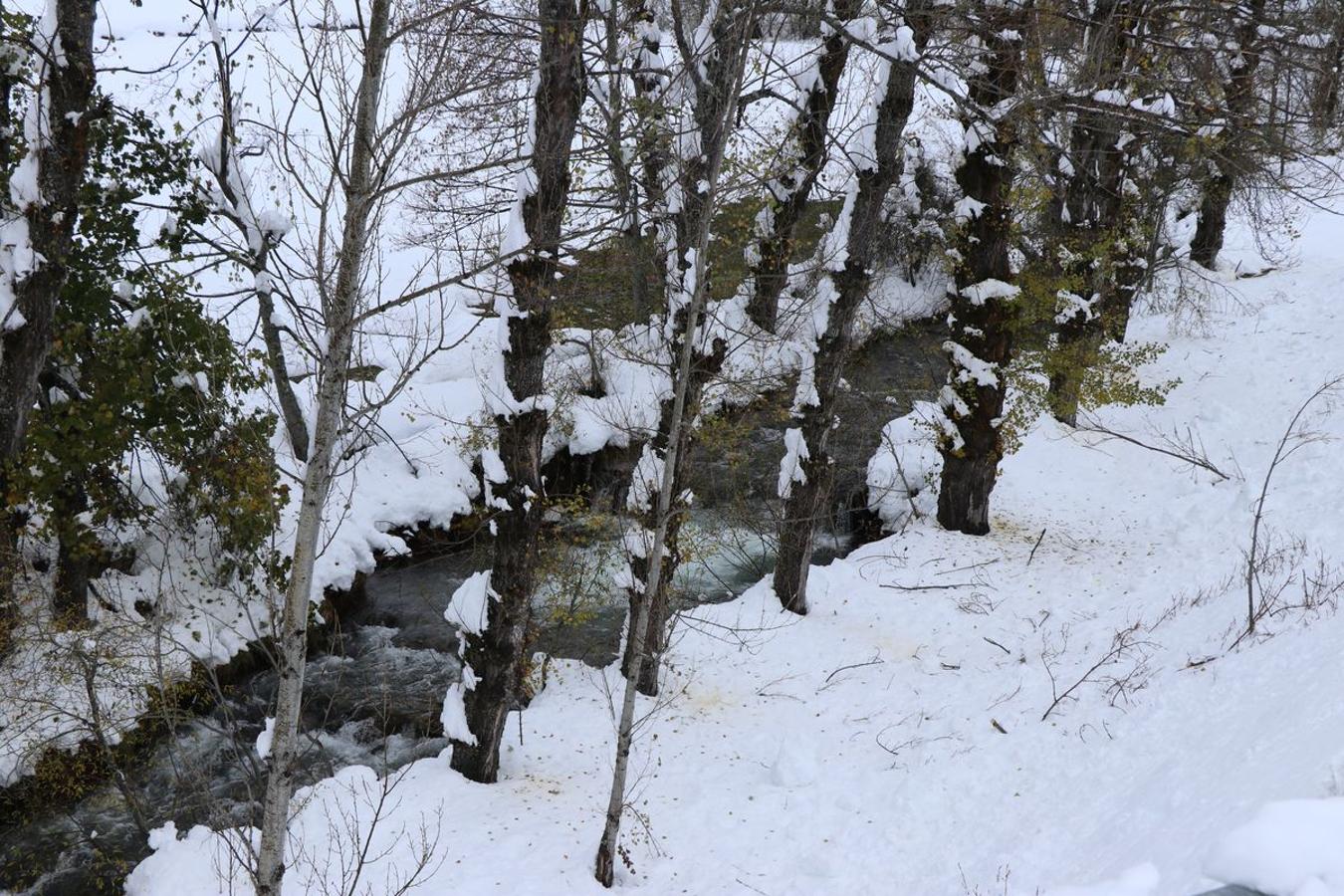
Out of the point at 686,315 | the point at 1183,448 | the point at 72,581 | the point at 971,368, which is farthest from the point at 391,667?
the point at 1183,448

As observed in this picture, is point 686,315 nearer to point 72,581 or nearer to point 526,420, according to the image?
point 526,420

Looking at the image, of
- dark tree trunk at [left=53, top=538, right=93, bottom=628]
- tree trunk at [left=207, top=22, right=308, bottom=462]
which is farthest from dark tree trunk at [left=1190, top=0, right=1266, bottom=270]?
dark tree trunk at [left=53, top=538, right=93, bottom=628]

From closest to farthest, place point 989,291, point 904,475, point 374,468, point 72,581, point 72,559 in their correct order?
point 72,559, point 72,581, point 989,291, point 904,475, point 374,468

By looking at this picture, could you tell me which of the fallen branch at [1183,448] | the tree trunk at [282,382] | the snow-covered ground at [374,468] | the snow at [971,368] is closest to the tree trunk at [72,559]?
the snow-covered ground at [374,468]

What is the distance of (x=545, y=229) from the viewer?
7270 millimetres

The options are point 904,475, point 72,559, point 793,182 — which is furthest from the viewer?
point 904,475

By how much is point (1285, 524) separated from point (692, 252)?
8.06m

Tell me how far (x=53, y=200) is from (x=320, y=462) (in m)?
6.56

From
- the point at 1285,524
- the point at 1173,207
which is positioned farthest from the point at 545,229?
the point at 1173,207

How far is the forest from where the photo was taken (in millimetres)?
5996

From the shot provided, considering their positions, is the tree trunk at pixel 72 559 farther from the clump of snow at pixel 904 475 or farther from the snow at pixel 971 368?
the snow at pixel 971 368

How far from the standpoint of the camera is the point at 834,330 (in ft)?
36.0

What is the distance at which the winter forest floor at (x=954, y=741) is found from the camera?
239 inches

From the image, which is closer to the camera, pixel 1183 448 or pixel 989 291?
pixel 989 291
